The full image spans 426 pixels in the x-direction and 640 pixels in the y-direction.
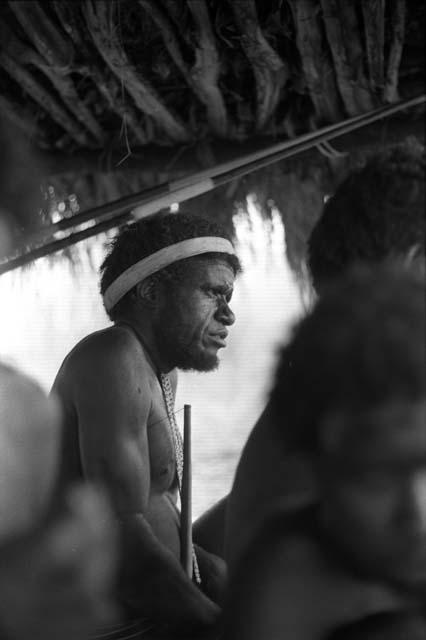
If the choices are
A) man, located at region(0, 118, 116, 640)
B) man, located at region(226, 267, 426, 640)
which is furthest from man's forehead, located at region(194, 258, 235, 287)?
man, located at region(226, 267, 426, 640)

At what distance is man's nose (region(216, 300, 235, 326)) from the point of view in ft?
6.65

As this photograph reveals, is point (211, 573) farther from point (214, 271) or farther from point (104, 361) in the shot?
point (214, 271)

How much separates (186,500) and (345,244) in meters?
0.94

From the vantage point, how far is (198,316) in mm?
2023

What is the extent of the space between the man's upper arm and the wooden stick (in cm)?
10

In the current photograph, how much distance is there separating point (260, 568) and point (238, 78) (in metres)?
2.05

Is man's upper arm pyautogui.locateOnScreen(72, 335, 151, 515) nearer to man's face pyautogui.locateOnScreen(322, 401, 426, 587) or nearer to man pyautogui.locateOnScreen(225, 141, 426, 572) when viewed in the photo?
man pyautogui.locateOnScreen(225, 141, 426, 572)

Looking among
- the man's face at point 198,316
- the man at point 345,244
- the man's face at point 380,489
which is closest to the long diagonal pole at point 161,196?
the man's face at point 198,316

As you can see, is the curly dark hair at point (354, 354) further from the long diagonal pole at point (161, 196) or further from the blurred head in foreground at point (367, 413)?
the long diagonal pole at point (161, 196)

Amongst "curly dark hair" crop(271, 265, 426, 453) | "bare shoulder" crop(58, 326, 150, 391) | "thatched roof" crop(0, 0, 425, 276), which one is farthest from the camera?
"thatched roof" crop(0, 0, 425, 276)

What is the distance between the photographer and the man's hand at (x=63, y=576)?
1.51m

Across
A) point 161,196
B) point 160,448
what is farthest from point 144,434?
point 161,196

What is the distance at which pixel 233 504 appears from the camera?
121cm

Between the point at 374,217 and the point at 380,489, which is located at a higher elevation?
the point at 374,217
